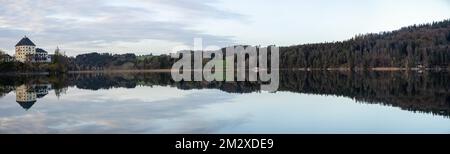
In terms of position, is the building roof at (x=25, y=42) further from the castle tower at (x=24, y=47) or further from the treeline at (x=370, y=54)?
the treeline at (x=370, y=54)

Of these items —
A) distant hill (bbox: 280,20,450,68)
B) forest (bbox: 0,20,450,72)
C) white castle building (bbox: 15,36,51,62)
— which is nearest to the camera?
forest (bbox: 0,20,450,72)

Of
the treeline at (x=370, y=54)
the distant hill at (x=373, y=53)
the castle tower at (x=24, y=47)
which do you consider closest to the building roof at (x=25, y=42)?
the castle tower at (x=24, y=47)

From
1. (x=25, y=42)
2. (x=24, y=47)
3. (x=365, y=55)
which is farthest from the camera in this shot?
(x=365, y=55)

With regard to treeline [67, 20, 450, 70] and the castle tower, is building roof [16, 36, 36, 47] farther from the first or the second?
treeline [67, 20, 450, 70]

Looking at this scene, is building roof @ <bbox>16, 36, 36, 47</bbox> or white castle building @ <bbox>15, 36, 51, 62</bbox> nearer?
white castle building @ <bbox>15, 36, 51, 62</bbox>

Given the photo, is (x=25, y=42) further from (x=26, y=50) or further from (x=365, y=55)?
(x=365, y=55)

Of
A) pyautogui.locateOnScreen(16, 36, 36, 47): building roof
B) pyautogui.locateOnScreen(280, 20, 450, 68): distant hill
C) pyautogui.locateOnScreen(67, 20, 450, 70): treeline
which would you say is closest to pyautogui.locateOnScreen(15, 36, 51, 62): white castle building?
pyautogui.locateOnScreen(16, 36, 36, 47): building roof

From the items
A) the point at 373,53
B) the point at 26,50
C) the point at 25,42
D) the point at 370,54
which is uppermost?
the point at 25,42

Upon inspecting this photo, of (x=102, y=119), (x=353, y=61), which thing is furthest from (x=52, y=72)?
(x=102, y=119)

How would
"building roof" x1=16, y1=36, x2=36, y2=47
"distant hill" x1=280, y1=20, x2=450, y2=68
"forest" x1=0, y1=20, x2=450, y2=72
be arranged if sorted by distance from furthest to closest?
1. "building roof" x1=16, y1=36, x2=36, y2=47
2. "distant hill" x1=280, y1=20, x2=450, y2=68
3. "forest" x1=0, y1=20, x2=450, y2=72

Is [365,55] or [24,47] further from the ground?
[24,47]

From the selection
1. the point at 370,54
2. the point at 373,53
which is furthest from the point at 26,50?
the point at 373,53
